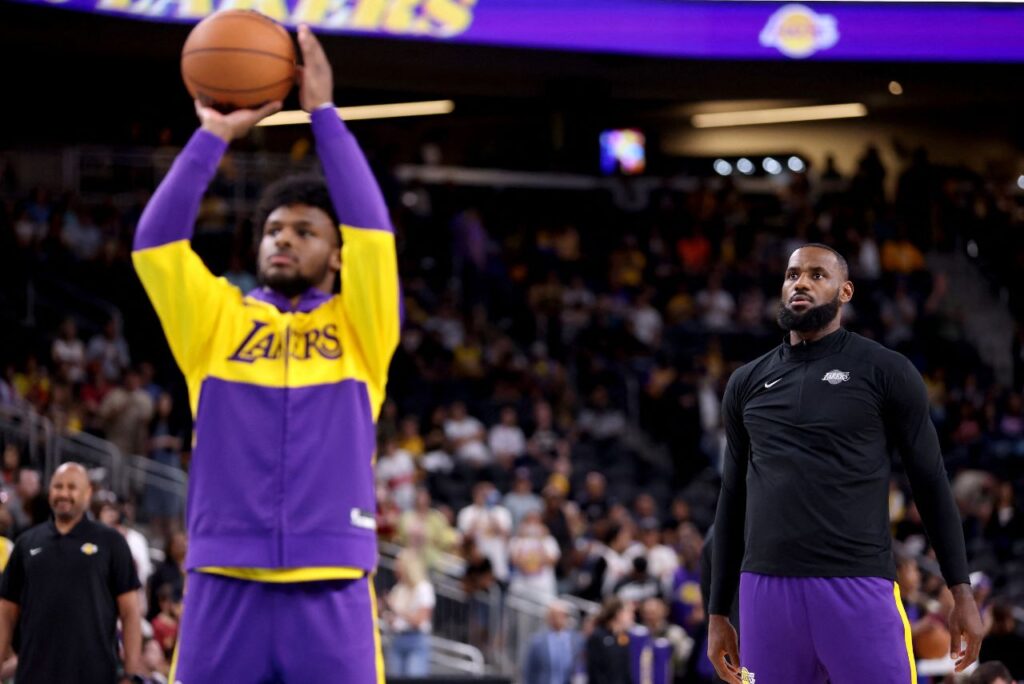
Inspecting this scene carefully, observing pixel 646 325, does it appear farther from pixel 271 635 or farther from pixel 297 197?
pixel 271 635

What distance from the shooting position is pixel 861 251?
75.0 ft

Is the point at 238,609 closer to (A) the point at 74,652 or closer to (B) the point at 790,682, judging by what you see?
(B) the point at 790,682

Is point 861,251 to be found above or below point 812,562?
above

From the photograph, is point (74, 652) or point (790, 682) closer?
point (790, 682)

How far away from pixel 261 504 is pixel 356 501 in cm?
24

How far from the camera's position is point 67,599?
706cm

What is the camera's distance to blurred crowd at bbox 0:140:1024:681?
602 inches

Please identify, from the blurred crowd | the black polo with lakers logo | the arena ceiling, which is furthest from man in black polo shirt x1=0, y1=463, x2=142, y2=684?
the arena ceiling

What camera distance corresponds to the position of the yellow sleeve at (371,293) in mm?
4363

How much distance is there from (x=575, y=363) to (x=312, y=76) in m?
16.5

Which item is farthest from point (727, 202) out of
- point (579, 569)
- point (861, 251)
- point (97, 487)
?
point (97, 487)

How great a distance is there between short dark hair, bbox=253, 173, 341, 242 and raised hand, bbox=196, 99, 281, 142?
185 mm

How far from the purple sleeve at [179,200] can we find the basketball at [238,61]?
0.86 ft

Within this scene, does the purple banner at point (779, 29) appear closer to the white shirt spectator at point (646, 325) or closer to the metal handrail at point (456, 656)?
the white shirt spectator at point (646, 325)
